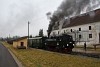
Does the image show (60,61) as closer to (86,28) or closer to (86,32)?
(86,28)

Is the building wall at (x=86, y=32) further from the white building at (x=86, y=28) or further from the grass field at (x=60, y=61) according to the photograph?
the grass field at (x=60, y=61)

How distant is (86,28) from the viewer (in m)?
64.2

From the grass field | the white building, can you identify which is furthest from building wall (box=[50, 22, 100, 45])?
the grass field

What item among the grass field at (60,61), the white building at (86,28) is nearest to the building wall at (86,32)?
the white building at (86,28)

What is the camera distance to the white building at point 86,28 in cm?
6028

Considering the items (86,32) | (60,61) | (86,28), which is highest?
(86,28)

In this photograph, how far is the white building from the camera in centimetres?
6028

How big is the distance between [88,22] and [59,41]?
29115mm

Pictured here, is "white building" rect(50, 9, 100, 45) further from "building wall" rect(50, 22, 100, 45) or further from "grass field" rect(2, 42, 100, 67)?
"grass field" rect(2, 42, 100, 67)

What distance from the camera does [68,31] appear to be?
7412cm

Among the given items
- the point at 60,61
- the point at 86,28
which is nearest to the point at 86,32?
the point at 86,28

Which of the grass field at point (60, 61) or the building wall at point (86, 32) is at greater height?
the building wall at point (86, 32)

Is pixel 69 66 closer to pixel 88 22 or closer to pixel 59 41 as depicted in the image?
pixel 59 41

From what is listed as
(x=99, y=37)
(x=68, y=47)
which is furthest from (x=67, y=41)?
(x=99, y=37)
